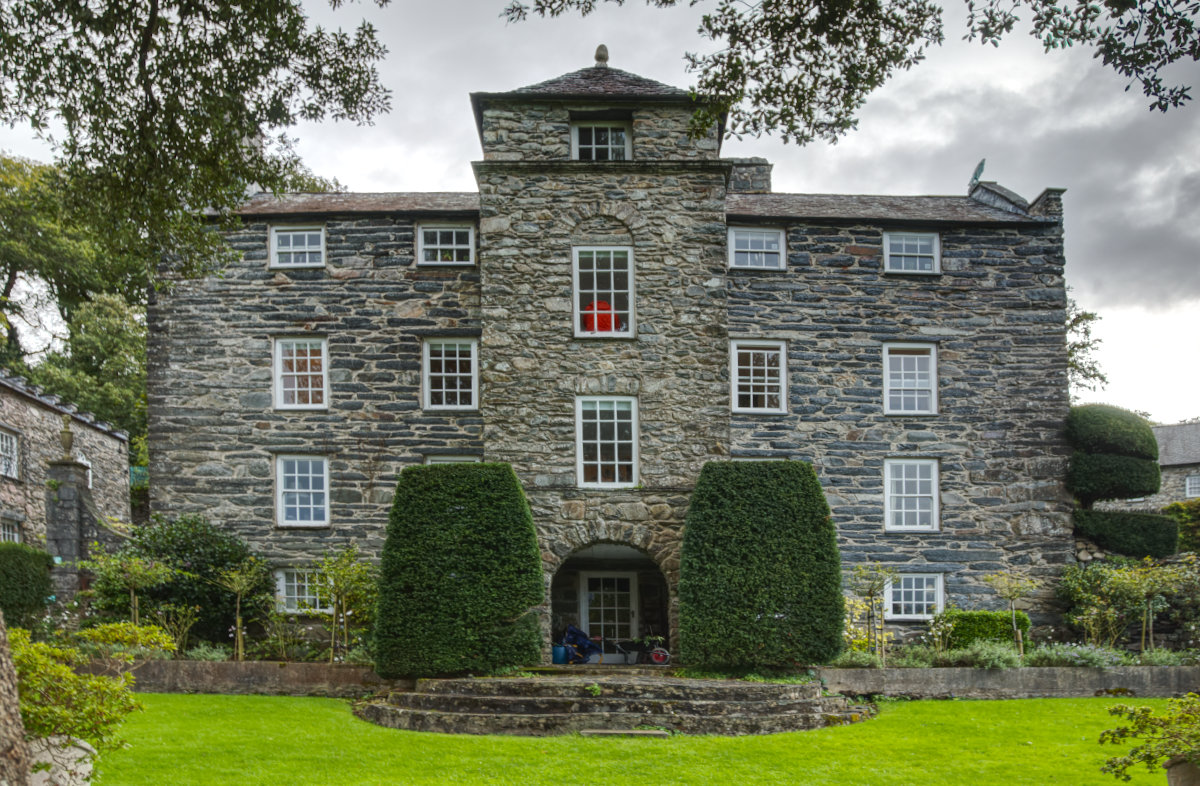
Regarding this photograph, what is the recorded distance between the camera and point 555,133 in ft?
58.5

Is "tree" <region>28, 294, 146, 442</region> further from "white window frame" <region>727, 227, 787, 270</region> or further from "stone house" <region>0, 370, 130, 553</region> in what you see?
"white window frame" <region>727, 227, 787, 270</region>

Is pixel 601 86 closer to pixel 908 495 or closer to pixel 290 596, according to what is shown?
pixel 908 495

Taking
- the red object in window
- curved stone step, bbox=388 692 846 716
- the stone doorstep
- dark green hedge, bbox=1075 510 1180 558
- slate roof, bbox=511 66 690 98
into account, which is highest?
slate roof, bbox=511 66 690 98

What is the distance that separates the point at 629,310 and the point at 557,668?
20.1 feet

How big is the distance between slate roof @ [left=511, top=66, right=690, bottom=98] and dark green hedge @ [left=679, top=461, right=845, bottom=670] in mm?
6761

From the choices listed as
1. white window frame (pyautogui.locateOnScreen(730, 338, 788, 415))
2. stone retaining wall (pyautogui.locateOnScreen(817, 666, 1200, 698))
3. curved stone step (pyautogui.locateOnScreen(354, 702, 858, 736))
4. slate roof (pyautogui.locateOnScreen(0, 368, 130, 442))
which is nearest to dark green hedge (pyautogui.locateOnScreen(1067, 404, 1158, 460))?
stone retaining wall (pyautogui.locateOnScreen(817, 666, 1200, 698))

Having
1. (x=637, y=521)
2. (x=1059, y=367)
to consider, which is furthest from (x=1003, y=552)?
(x=637, y=521)

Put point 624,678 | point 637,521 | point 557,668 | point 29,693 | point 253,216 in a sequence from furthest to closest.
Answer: point 253,216
point 637,521
point 557,668
point 624,678
point 29,693

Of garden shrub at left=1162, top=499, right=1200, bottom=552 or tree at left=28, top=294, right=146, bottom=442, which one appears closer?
garden shrub at left=1162, top=499, right=1200, bottom=552

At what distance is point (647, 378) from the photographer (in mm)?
17156

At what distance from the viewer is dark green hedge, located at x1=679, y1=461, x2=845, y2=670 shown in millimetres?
14750

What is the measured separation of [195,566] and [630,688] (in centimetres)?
907

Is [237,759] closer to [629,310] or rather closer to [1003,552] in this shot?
[629,310]

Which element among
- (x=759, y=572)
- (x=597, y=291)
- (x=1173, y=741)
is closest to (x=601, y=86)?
(x=597, y=291)
